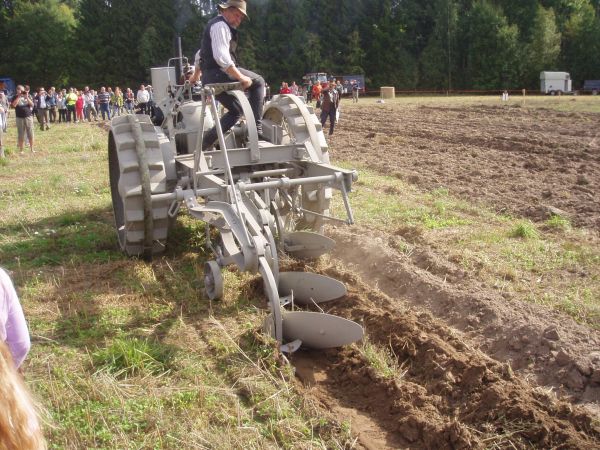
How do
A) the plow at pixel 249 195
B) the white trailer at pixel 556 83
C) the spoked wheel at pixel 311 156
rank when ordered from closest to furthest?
the plow at pixel 249 195 < the spoked wheel at pixel 311 156 < the white trailer at pixel 556 83

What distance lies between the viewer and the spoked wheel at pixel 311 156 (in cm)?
593

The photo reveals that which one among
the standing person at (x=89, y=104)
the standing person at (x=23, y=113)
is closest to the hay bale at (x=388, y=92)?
the standing person at (x=89, y=104)

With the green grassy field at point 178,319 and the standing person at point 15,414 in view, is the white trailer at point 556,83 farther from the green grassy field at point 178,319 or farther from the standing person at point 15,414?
the standing person at point 15,414

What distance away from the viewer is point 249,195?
524cm

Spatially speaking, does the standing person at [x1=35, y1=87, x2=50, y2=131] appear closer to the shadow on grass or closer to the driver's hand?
the shadow on grass

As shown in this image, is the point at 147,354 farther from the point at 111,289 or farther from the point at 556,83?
the point at 556,83

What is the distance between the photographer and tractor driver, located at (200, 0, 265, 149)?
5.69m

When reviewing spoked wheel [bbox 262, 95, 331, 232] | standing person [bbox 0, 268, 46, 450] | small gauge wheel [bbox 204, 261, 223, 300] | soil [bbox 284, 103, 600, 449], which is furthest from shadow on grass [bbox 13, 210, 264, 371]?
standing person [bbox 0, 268, 46, 450]

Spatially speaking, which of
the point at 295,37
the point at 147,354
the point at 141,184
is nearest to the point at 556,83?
the point at 295,37

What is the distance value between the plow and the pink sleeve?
6.39 ft

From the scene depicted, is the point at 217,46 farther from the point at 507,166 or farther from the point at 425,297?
the point at 507,166

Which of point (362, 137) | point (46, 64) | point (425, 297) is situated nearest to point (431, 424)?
point (425, 297)

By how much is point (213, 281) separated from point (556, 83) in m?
46.7

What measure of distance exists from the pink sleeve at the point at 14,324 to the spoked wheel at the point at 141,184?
122 inches
